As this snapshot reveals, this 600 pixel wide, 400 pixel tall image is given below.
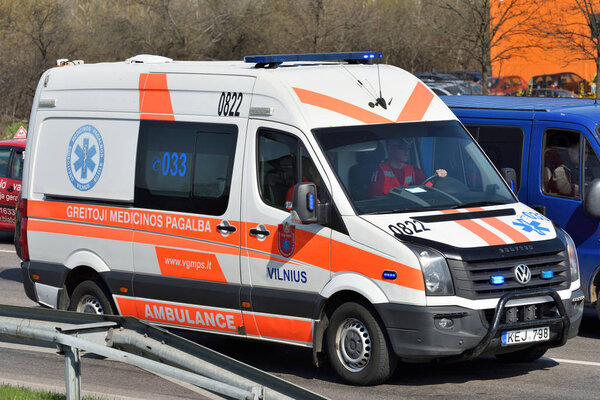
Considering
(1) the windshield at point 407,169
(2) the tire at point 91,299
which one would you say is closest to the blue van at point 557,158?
(1) the windshield at point 407,169

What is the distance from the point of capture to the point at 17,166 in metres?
17.6

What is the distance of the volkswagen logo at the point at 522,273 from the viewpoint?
7.66 m

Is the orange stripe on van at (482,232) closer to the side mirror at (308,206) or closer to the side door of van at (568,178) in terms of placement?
the side mirror at (308,206)

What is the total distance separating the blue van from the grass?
453 cm

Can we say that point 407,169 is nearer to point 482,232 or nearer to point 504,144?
point 482,232

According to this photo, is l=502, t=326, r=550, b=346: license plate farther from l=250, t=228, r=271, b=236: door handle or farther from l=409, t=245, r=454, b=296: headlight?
l=250, t=228, r=271, b=236: door handle

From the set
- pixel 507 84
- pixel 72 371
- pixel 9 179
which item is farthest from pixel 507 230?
pixel 507 84

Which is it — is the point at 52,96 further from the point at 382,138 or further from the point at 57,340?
the point at 57,340

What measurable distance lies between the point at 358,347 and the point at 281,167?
1.60 metres

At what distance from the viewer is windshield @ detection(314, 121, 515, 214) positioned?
8.10 metres

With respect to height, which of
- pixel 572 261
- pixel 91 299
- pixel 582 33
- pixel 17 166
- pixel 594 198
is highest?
pixel 582 33

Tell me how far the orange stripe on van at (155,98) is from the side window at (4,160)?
898 cm

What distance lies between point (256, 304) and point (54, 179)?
2743 millimetres

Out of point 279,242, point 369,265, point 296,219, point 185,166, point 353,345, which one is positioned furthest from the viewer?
point 185,166
